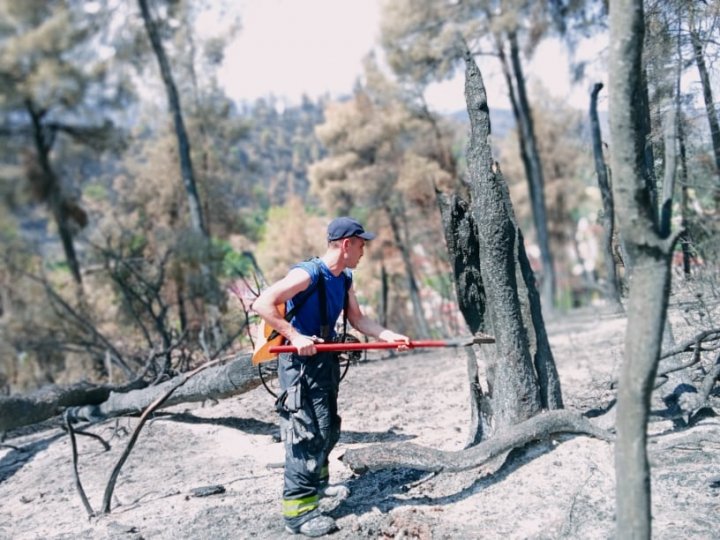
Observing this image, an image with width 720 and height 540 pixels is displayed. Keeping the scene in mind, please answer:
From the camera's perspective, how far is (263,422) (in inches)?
249

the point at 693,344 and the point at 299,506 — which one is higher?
the point at 693,344

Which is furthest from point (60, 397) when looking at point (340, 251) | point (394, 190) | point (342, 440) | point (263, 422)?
point (394, 190)

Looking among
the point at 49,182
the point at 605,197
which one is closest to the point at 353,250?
the point at 605,197

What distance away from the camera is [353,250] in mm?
3746

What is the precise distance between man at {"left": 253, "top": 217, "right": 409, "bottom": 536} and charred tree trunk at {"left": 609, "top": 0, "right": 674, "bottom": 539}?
1.50 metres

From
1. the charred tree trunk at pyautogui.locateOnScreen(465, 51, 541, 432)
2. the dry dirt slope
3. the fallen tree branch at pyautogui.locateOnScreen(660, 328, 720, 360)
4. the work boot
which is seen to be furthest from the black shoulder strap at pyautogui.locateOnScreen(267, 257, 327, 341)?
the fallen tree branch at pyautogui.locateOnScreen(660, 328, 720, 360)

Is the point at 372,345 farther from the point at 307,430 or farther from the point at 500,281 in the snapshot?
the point at 500,281

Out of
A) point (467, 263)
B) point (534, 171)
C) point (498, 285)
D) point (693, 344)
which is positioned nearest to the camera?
point (693, 344)

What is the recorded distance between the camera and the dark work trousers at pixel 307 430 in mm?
3658

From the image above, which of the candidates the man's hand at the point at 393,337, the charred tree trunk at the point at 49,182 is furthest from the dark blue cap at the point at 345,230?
the charred tree trunk at the point at 49,182

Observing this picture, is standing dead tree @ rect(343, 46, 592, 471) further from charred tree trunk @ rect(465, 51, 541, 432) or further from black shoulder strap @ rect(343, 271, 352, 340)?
black shoulder strap @ rect(343, 271, 352, 340)

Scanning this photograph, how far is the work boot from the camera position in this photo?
3.61m

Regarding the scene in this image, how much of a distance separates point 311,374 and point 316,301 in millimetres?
411

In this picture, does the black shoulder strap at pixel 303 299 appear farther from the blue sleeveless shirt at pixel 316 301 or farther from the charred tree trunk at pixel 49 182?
the charred tree trunk at pixel 49 182
